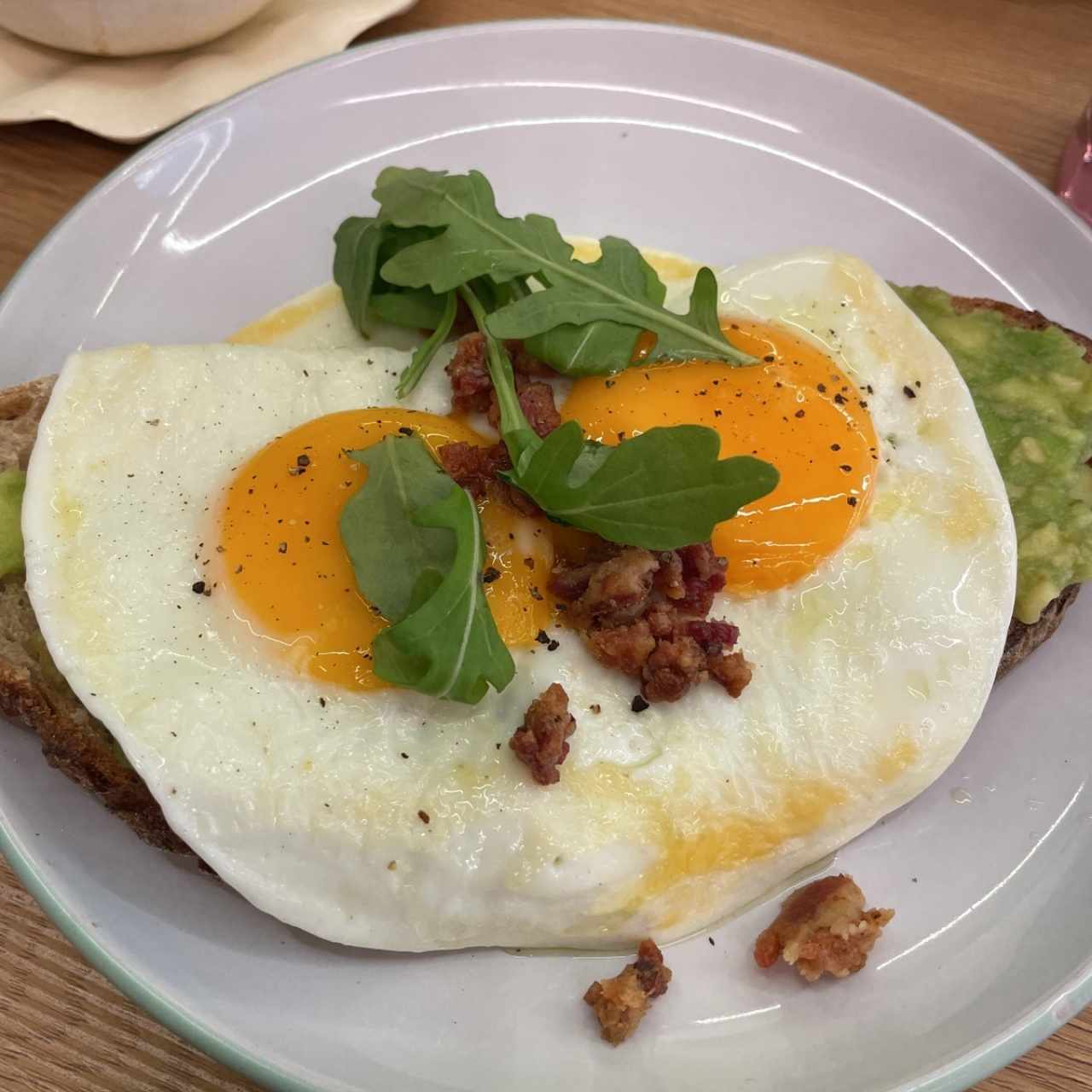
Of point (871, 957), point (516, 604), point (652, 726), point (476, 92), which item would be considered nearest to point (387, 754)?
point (516, 604)

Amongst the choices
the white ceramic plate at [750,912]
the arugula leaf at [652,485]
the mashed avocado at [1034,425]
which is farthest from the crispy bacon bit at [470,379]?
the mashed avocado at [1034,425]

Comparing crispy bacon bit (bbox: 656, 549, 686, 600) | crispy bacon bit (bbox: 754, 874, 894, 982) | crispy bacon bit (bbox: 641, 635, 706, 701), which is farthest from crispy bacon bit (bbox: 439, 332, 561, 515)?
crispy bacon bit (bbox: 754, 874, 894, 982)

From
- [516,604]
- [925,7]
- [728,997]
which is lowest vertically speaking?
[728,997]

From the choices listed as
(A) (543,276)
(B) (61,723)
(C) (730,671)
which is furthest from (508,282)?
(B) (61,723)

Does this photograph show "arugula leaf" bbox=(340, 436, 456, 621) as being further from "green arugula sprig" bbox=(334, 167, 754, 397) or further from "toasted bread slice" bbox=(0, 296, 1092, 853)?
"toasted bread slice" bbox=(0, 296, 1092, 853)

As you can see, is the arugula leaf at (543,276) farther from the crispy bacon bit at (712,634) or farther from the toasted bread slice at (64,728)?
the toasted bread slice at (64,728)

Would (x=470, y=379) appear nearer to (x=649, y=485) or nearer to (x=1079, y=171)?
(x=649, y=485)

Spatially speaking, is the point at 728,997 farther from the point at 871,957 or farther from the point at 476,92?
the point at 476,92
